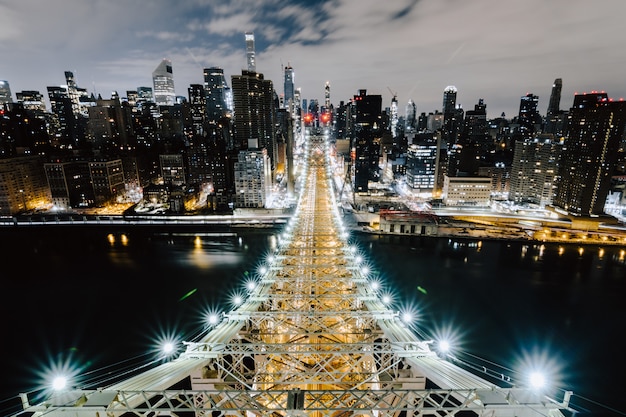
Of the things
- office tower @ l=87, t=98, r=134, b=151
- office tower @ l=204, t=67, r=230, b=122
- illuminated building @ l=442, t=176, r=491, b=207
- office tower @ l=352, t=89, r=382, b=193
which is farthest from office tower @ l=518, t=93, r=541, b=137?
office tower @ l=87, t=98, r=134, b=151

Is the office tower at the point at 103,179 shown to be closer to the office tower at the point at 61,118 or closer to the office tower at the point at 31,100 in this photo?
the office tower at the point at 61,118

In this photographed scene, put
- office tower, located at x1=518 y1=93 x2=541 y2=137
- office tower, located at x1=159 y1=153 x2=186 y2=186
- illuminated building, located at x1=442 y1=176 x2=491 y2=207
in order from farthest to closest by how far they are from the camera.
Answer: office tower, located at x1=518 y1=93 x2=541 y2=137 < office tower, located at x1=159 y1=153 x2=186 y2=186 < illuminated building, located at x1=442 y1=176 x2=491 y2=207

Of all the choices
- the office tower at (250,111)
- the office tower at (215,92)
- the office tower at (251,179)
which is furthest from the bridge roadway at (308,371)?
the office tower at (215,92)

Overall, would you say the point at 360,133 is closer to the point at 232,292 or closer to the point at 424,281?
the point at 424,281

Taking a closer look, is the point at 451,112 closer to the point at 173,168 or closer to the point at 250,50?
the point at 250,50

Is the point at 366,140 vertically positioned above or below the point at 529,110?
below

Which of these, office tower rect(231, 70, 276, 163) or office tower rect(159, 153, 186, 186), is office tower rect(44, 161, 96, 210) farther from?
office tower rect(231, 70, 276, 163)

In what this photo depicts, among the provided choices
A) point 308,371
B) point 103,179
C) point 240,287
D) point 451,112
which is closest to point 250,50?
point 451,112
